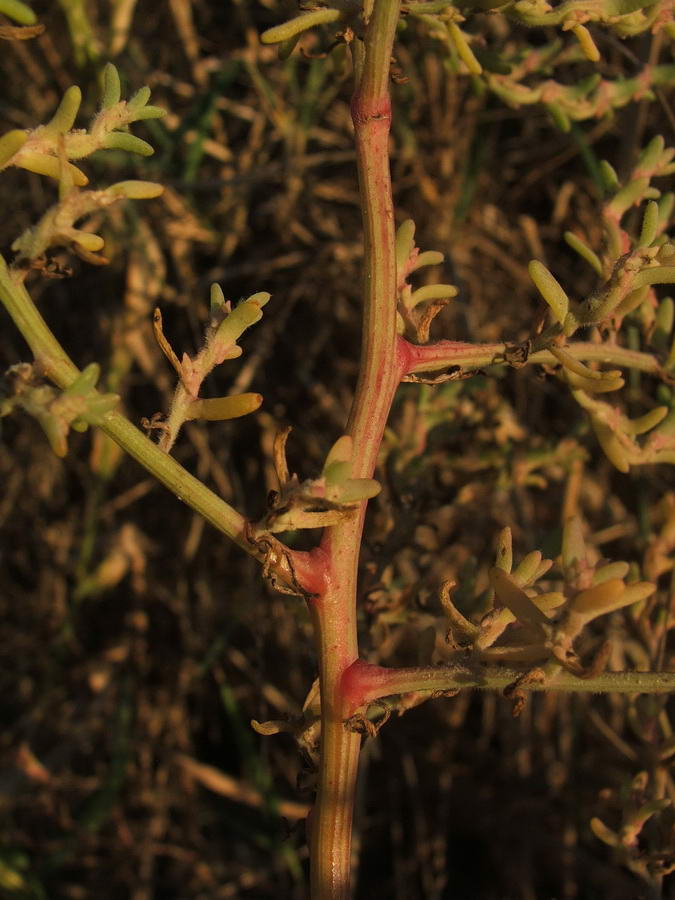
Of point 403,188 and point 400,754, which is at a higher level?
point 403,188

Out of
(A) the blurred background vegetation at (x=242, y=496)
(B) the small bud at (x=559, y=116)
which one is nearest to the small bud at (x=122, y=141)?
(B) the small bud at (x=559, y=116)

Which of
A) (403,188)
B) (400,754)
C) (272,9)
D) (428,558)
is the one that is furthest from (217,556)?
(272,9)

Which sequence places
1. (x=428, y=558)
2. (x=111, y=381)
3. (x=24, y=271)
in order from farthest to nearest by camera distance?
(x=111, y=381) → (x=428, y=558) → (x=24, y=271)

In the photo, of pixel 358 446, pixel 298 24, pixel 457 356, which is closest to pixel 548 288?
pixel 457 356

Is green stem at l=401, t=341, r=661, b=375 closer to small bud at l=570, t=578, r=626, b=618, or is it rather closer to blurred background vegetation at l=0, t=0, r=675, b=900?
small bud at l=570, t=578, r=626, b=618

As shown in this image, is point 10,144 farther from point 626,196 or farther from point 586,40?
point 626,196

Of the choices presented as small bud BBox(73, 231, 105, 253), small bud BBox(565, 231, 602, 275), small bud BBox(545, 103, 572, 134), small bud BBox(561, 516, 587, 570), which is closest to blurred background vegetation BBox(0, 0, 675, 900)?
small bud BBox(545, 103, 572, 134)

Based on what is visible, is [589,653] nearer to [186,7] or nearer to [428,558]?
[428,558]
